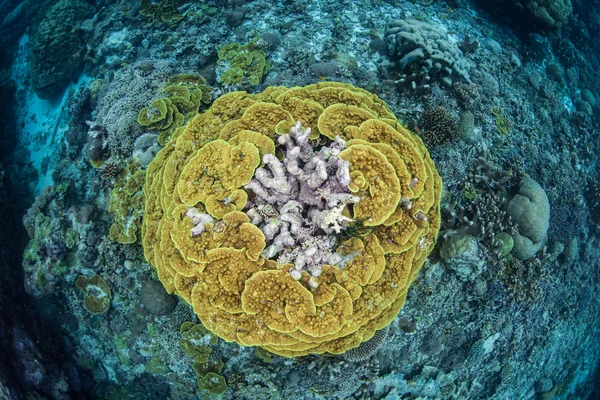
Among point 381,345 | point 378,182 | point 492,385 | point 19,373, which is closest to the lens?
point 378,182

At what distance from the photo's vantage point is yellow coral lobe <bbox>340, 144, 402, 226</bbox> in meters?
4.31

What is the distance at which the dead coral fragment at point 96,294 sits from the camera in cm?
660

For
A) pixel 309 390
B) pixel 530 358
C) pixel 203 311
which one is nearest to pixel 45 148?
pixel 203 311

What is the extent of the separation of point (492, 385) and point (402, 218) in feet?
16.9

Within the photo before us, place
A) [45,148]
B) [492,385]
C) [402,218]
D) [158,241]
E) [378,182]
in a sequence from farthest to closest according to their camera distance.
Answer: [45,148]
[492,385]
[158,241]
[402,218]
[378,182]

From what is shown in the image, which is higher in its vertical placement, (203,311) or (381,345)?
(203,311)

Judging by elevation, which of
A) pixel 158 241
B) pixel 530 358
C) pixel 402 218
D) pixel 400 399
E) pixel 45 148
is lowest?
pixel 530 358

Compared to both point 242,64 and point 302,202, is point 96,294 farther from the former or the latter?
point 242,64

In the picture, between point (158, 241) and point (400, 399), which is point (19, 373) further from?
point (400, 399)

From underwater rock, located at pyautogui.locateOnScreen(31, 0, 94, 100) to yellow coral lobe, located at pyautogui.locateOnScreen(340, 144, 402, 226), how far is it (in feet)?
32.3

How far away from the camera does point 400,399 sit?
246 inches

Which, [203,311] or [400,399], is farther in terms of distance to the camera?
[400,399]

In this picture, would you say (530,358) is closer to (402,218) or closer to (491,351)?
(491,351)

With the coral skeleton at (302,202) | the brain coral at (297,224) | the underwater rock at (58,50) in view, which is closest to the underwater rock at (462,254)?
the brain coral at (297,224)
